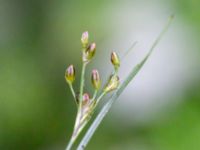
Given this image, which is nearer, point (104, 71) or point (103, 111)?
point (103, 111)

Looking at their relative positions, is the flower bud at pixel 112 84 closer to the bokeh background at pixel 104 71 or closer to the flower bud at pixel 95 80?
the flower bud at pixel 95 80

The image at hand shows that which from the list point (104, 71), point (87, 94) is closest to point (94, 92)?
point (87, 94)

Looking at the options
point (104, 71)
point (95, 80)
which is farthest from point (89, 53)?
point (104, 71)

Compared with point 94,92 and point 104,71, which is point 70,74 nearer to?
point 94,92

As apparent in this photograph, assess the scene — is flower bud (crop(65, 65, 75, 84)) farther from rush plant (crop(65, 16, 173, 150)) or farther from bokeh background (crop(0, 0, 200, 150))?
bokeh background (crop(0, 0, 200, 150))

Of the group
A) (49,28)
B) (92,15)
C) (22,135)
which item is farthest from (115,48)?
(22,135)

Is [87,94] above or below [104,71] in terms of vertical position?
above

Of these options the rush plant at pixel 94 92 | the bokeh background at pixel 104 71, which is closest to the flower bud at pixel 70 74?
the rush plant at pixel 94 92

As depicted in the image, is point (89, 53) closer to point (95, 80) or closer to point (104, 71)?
point (95, 80)
